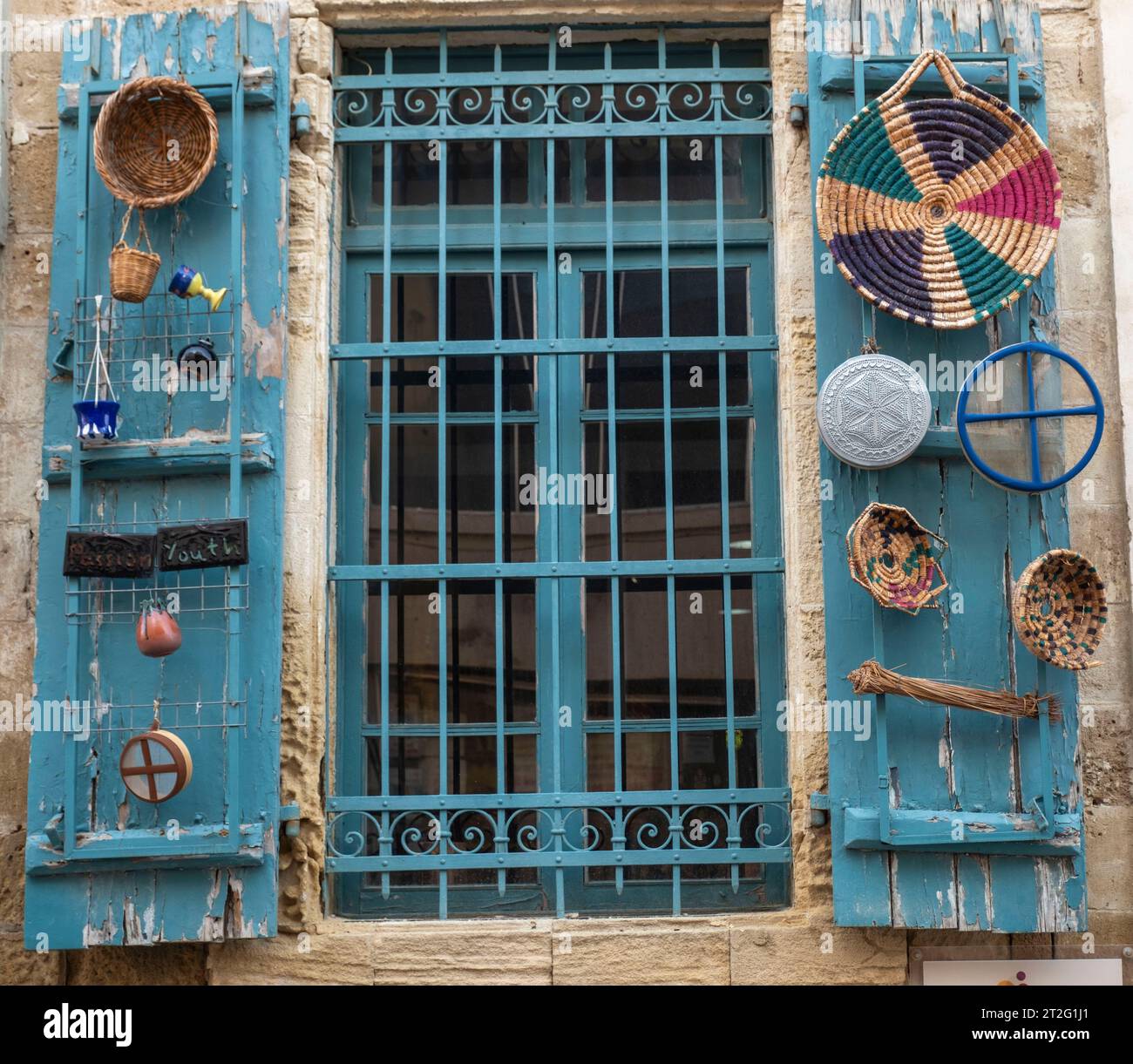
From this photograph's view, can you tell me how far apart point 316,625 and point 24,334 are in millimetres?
1340

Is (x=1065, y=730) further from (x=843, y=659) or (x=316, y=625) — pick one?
(x=316, y=625)

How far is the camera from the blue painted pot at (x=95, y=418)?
4.12 metres

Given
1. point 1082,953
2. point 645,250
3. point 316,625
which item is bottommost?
point 1082,953

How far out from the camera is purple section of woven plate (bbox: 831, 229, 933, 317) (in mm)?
4176

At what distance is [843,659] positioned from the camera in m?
4.14

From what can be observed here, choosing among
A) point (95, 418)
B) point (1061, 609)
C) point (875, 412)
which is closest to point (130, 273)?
point (95, 418)

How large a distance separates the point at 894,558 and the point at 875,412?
426 mm

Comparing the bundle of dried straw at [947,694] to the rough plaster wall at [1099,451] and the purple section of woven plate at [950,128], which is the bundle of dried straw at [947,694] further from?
the purple section of woven plate at [950,128]

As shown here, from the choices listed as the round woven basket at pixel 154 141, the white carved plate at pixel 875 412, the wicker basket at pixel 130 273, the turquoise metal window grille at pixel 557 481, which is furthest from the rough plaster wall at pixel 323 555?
the wicker basket at pixel 130 273

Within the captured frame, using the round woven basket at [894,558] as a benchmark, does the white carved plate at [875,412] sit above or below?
above

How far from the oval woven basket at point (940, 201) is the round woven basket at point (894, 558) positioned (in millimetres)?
606

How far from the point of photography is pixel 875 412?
13.5ft

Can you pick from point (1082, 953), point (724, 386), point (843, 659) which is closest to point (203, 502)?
point (724, 386)

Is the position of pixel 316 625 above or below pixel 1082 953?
above
